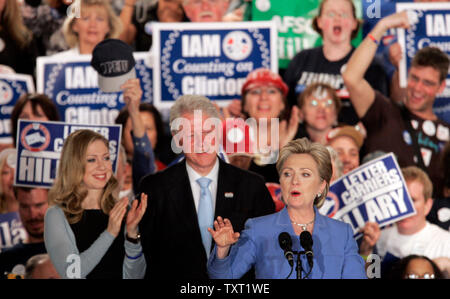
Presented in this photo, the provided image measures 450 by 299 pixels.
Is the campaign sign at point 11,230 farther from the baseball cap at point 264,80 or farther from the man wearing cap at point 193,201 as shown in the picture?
the baseball cap at point 264,80

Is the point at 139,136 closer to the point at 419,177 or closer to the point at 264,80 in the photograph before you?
the point at 264,80

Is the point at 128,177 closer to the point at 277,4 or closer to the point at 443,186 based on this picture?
the point at 277,4

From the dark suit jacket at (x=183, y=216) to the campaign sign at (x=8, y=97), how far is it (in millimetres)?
1434

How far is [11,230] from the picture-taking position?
5.04 m

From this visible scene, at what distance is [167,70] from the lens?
522 centimetres

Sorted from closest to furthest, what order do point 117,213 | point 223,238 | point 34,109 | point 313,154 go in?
point 223,238
point 313,154
point 117,213
point 34,109

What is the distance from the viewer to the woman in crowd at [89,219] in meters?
4.14

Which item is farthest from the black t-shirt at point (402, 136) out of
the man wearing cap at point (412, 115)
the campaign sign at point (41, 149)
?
the campaign sign at point (41, 149)

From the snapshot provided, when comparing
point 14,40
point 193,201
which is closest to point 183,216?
point 193,201

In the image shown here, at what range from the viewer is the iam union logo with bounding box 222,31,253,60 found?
522cm

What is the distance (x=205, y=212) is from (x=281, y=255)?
0.91m

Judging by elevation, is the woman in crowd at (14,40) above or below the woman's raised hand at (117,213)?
above
